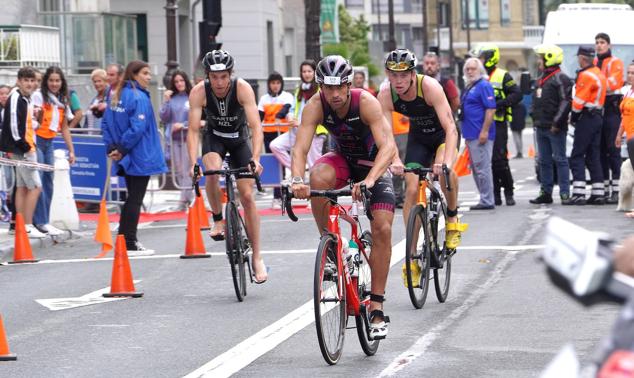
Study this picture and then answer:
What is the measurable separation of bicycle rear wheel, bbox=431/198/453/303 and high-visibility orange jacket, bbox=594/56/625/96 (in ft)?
27.7

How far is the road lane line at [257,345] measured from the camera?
26.3 ft

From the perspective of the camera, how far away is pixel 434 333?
29.8ft

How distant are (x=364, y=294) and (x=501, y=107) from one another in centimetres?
1092

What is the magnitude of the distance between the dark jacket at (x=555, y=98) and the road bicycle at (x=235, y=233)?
8.22 meters

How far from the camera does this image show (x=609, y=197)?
757 inches

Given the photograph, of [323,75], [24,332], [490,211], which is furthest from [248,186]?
[490,211]

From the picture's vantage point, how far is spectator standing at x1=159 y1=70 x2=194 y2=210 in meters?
19.9

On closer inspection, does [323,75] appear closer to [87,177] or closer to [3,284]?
[3,284]

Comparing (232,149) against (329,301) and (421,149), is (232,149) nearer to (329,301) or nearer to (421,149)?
(421,149)

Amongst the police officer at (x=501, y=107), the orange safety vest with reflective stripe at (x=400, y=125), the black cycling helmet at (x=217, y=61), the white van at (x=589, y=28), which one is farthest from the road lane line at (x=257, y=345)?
the white van at (x=589, y=28)

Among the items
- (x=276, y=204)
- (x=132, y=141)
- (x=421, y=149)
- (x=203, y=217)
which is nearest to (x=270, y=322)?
(x=421, y=149)

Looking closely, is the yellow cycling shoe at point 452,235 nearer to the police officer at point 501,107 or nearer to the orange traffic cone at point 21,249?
the orange traffic cone at point 21,249

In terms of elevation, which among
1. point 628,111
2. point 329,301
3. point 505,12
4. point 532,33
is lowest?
point 329,301

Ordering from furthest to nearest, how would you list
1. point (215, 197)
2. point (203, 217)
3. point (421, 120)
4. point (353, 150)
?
point (203, 217)
point (215, 197)
point (421, 120)
point (353, 150)
